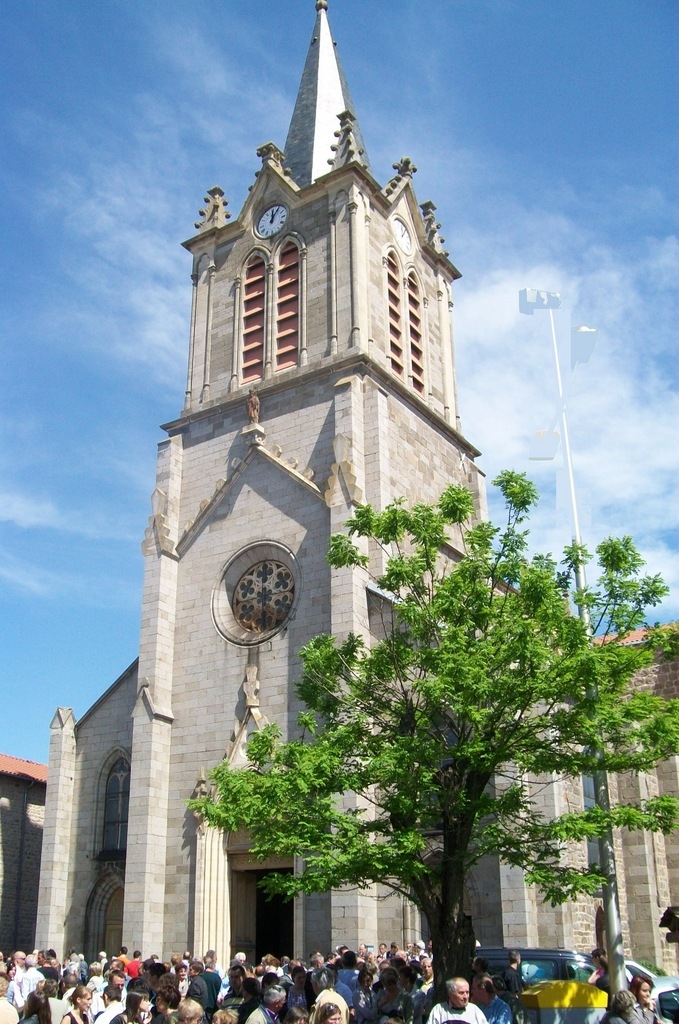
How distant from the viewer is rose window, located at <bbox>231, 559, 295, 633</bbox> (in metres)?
24.9

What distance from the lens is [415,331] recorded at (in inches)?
1283

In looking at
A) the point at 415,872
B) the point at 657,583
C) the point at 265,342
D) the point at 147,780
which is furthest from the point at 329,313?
the point at 415,872

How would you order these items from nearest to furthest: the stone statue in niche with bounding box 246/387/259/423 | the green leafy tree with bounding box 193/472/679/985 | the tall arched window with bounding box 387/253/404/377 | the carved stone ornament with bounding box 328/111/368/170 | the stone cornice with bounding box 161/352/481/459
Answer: the green leafy tree with bounding box 193/472/679/985 < the stone cornice with bounding box 161/352/481/459 < the stone statue in niche with bounding box 246/387/259/423 < the tall arched window with bounding box 387/253/404/377 < the carved stone ornament with bounding box 328/111/368/170

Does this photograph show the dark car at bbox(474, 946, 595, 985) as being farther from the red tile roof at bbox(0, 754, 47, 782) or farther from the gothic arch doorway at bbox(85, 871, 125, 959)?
the red tile roof at bbox(0, 754, 47, 782)

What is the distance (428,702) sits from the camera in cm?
1398

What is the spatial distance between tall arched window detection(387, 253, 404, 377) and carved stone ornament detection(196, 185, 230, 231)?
20.1 ft

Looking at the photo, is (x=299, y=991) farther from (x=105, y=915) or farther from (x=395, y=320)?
(x=395, y=320)

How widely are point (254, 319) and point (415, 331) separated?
212 inches

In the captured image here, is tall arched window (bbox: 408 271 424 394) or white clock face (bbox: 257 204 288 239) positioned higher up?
white clock face (bbox: 257 204 288 239)

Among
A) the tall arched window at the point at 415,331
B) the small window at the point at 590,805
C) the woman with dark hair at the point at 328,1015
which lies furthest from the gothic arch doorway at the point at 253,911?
the woman with dark hair at the point at 328,1015

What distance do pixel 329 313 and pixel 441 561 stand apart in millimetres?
8168

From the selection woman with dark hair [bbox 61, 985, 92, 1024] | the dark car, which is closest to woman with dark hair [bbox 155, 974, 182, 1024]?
woman with dark hair [bbox 61, 985, 92, 1024]

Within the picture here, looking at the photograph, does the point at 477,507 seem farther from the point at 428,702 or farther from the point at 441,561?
the point at 428,702

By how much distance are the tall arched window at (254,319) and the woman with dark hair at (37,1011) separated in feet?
74.2
